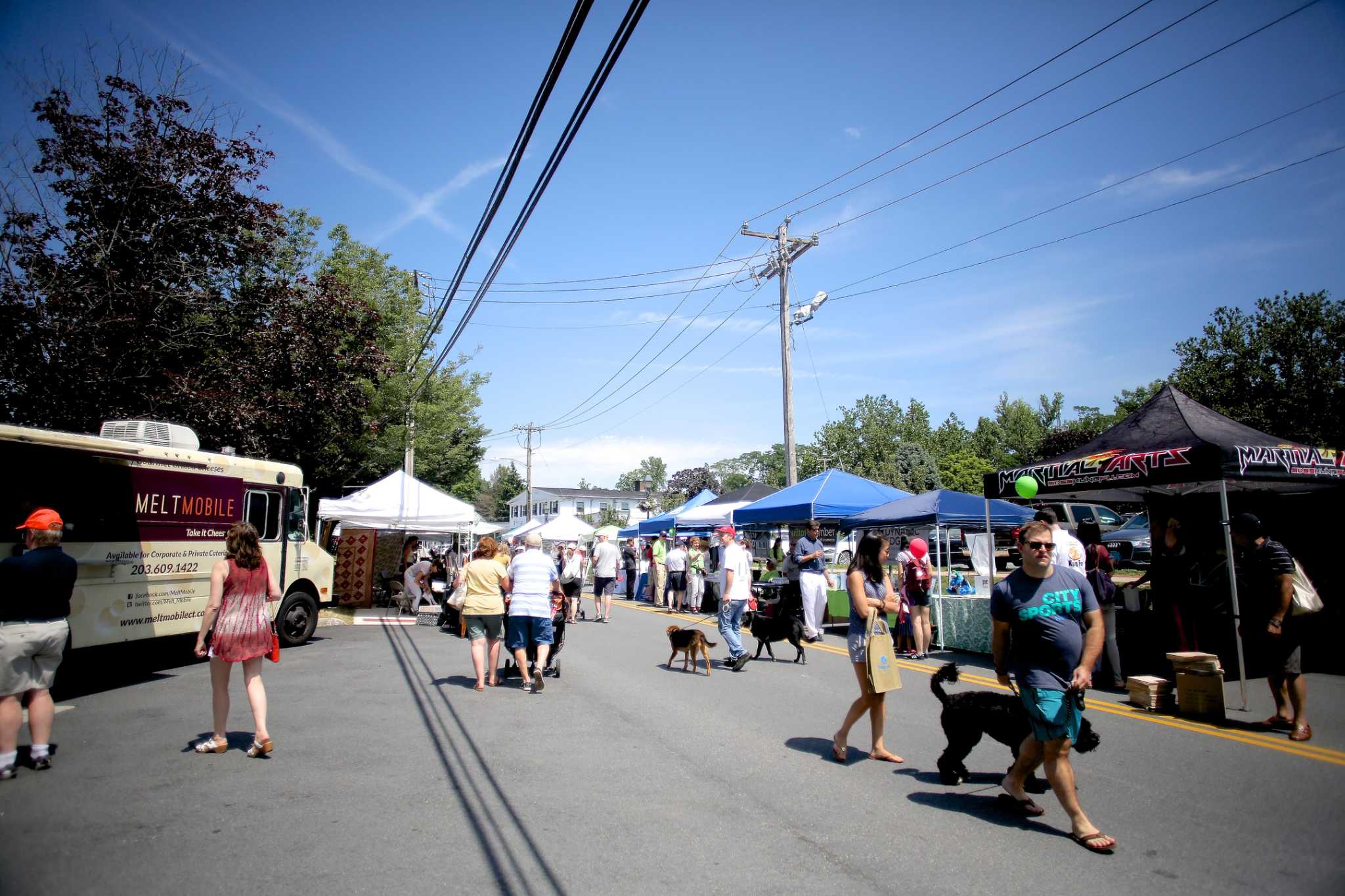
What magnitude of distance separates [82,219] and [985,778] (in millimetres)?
15769

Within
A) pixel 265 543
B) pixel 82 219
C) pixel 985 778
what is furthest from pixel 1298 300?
pixel 82 219

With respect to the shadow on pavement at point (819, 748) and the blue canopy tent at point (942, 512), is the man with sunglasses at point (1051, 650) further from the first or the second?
the blue canopy tent at point (942, 512)

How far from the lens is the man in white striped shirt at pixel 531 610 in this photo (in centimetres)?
855

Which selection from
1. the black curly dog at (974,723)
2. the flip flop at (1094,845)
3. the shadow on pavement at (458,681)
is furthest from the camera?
the shadow on pavement at (458,681)

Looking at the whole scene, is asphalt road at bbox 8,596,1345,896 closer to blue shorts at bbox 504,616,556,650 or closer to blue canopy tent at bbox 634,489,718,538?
blue shorts at bbox 504,616,556,650

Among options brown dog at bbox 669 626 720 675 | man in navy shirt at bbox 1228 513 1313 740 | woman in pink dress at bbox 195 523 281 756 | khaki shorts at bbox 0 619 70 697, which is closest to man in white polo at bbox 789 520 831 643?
brown dog at bbox 669 626 720 675

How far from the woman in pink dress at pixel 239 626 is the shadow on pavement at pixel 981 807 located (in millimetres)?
4902

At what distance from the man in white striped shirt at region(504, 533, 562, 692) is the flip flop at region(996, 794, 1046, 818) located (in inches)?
203

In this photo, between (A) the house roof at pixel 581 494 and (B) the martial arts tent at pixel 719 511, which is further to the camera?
(A) the house roof at pixel 581 494

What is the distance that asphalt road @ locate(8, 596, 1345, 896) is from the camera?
3771 mm

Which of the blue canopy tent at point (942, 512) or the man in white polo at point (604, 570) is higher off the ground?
the blue canopy tent at point (942, 512)

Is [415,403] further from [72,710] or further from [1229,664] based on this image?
[1229,664]

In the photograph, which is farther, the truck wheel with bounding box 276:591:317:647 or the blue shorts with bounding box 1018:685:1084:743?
the truck wheel with bounding box 276:591:317:647

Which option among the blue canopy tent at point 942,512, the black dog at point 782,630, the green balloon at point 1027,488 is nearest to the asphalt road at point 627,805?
the black dog at point 782,630
